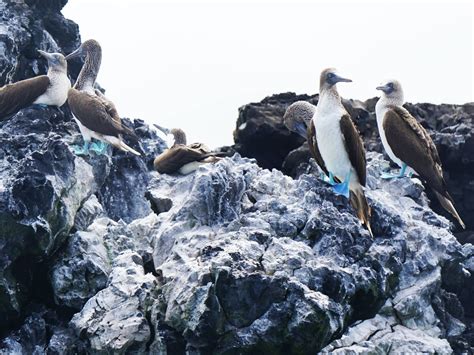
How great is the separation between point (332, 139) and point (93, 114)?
4.11m

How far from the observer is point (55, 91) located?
1420 centimetres

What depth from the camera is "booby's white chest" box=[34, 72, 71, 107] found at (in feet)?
46.1

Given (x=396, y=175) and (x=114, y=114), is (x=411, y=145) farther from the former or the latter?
(x=114, y=114)

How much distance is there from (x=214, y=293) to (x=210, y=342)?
474 millimetres

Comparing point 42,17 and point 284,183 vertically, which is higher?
point 42,17

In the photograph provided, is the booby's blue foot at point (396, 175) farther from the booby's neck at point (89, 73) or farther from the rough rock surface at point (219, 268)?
the booby's neck at point (89, 73)

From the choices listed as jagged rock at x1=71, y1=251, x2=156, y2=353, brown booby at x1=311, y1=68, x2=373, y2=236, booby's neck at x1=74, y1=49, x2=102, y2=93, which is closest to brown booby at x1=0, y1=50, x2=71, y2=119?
booby's neck at x1=74, y1=49, x2=102, y2=93

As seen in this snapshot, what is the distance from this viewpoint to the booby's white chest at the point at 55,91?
46.1ft

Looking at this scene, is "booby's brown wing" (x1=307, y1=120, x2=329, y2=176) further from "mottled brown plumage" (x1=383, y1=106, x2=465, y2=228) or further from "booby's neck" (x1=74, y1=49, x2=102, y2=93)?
"booby's neck" (x1=74, y1=49, x2=102, y2=93)

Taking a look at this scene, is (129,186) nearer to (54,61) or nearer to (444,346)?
(54,61)

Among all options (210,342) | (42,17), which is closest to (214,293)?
(210,342)

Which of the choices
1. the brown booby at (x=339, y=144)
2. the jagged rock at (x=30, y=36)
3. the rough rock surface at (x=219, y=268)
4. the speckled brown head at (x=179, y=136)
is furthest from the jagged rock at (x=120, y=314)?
the jagged rock at (x=30, y=36)

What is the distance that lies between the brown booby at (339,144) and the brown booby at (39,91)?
4909mm

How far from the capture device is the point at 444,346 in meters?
9.87
